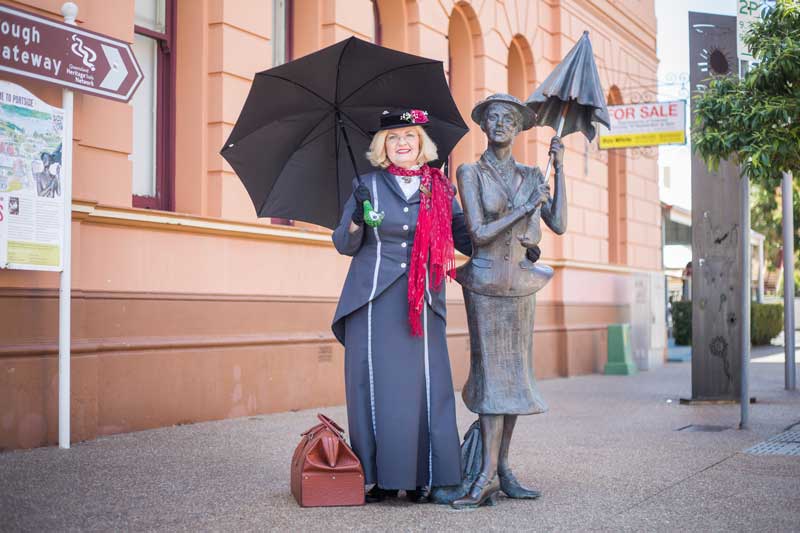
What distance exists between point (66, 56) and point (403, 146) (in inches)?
120

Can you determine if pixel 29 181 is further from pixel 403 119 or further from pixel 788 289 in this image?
pixel 788 289

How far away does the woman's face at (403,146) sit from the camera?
5.54 metres

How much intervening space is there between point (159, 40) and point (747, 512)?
22.1 ft

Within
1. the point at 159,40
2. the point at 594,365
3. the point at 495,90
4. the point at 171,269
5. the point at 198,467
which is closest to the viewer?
the point at 198,467

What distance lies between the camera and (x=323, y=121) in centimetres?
599

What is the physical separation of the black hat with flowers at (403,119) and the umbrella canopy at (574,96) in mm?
775

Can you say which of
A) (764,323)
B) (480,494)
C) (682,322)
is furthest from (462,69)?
(764,323)

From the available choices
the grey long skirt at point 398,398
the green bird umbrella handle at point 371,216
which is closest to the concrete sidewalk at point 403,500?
the grey long skirt at point 398,398

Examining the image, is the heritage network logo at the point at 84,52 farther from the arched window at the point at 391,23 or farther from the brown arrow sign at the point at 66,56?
the arched window at the point at 391,23

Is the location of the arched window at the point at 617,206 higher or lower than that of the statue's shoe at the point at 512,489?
higher

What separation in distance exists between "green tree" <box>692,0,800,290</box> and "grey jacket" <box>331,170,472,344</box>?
A: 357 centimetres

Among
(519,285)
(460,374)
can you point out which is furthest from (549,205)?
(460,374)

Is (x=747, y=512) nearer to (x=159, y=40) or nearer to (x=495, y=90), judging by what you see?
(x=159, y=40)

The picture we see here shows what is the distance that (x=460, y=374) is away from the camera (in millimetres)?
12812
